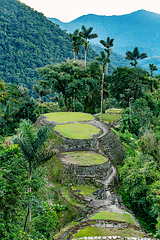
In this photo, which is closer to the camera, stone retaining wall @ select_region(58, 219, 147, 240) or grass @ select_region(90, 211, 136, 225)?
stone retaining wall @ select_region(58, 219, 147, 240)

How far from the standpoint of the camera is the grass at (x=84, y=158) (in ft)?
43.5

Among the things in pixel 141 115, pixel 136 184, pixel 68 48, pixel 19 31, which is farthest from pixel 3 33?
pixel 136 184

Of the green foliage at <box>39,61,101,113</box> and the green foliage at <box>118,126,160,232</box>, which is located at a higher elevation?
the green foliage at <box>39,61,101,113</box>

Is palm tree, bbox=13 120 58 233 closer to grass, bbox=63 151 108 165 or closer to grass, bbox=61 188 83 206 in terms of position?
grass, bbox=61 188 83 206

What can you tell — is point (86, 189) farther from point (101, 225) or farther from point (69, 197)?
point (101, 225)

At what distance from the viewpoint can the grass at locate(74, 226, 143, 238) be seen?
313 inches

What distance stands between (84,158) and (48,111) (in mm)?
18718

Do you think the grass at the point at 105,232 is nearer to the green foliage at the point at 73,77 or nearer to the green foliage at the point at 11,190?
the green foliage at the point at 11,190

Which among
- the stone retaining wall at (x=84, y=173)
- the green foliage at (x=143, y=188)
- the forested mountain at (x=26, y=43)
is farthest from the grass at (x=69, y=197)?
the forested mountain at (x=26, y=43)

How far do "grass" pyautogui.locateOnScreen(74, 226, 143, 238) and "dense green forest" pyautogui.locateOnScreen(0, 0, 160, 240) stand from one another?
0.89 meters

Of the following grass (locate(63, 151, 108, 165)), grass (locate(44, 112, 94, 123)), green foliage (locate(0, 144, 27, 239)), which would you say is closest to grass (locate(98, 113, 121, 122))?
grass (locate(44, 112, 94, 123))

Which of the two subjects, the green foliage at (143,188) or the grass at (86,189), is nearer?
the green foliage at (143,188)

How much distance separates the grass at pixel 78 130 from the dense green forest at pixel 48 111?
3.28ft

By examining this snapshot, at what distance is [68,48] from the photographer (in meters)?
73.8
